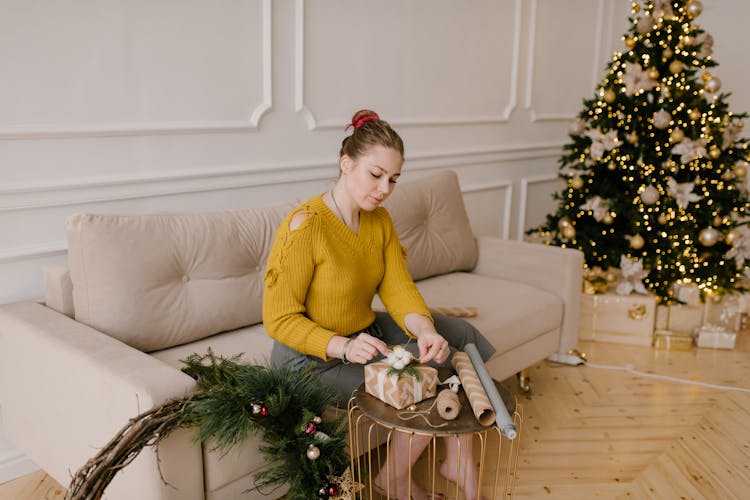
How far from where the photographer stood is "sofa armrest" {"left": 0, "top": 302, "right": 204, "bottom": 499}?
1.54m

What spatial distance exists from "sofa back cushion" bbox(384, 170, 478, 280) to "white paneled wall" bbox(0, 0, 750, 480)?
1.24ft

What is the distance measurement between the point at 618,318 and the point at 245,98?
227cm

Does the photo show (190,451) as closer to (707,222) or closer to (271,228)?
(271,228)

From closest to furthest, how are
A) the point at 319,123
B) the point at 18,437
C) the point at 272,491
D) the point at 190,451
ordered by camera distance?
the point at 190,451 < the point at 272,491 < the point at 18,437 < the point at 319,123

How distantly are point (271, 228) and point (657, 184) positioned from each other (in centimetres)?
223

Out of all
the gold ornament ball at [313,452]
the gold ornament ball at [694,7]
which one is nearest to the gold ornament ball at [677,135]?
the gold ornament ball at [694,7]

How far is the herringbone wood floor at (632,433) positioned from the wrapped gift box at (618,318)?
15 centimetres

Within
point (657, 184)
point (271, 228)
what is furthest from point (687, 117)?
point (271, 228)

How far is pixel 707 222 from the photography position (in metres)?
3.59

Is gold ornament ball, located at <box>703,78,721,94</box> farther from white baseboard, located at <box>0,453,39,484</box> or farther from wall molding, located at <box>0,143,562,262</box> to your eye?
white baseboard, located at <box>0,453,39,484</box>

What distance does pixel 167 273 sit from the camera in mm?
2061

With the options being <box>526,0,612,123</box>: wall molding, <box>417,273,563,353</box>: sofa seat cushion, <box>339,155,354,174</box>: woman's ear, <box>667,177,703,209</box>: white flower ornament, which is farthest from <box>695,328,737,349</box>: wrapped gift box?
<box>339,155,354,174</box>: woman's ear

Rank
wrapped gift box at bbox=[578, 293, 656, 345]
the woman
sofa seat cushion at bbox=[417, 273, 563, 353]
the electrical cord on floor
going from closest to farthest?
the woman → sofa seat cushion at bbox=[417, 273, 563, 353] → the electrical cord on floor → wrapped gift box at bbox=[578, 293, 656, 345]

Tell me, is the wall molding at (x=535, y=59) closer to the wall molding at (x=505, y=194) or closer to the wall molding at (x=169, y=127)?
the wall molding at (x=505, y=194)
